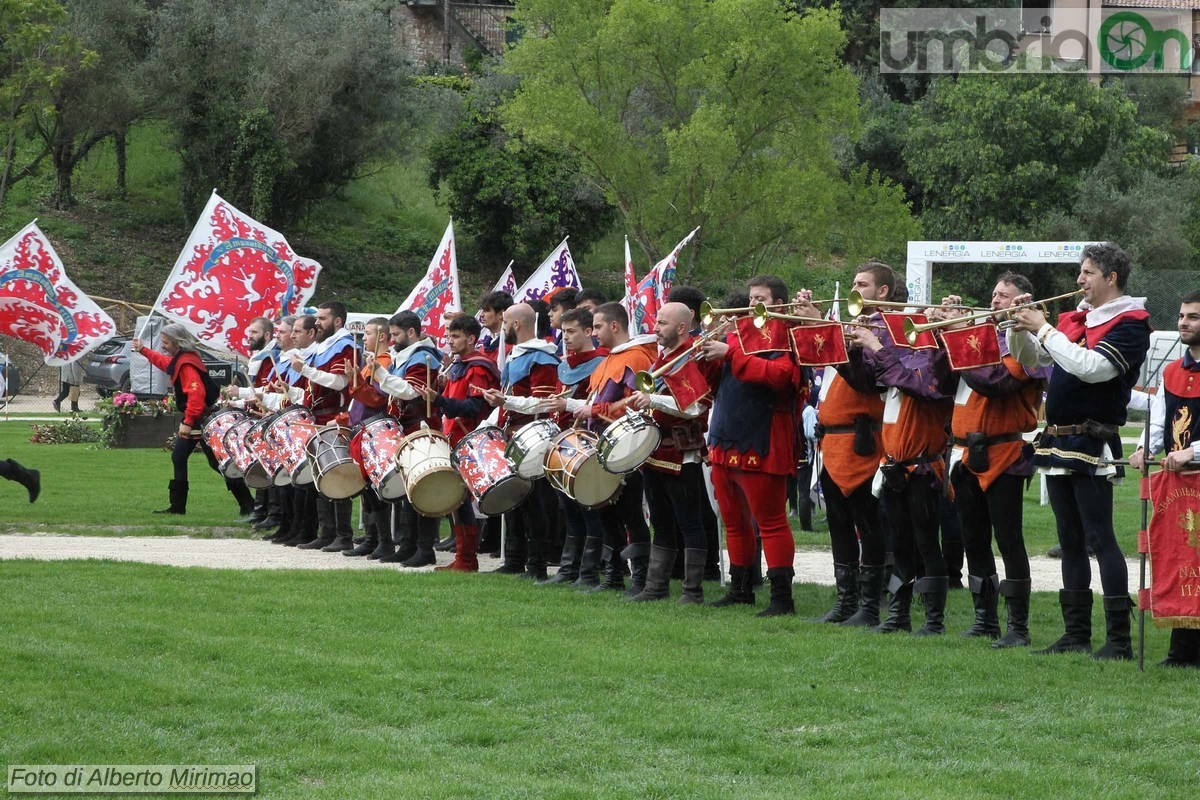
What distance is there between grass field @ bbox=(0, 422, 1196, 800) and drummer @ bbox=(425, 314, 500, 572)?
1598 millimetres

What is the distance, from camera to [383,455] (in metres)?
11.4

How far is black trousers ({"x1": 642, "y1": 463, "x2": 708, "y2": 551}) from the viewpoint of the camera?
32.5 ft

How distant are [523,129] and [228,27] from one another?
10.1 m

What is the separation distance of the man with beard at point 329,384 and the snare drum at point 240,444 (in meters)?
0.83

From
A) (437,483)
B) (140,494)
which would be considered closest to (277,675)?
(437,483)

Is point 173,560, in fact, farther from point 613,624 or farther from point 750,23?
point 750,23

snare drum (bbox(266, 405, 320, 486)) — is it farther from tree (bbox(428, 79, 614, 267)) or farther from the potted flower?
tree (bbox(428, 79, 614, 267))

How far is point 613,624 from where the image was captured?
8.85m

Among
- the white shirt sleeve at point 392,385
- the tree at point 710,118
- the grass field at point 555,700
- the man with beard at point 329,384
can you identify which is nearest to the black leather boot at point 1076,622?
the grass field at point 555,700

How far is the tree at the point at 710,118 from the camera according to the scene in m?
41.5

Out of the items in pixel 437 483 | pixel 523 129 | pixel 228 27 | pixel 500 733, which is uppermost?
pixel 228 27

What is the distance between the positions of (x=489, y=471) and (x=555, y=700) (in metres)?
3.78

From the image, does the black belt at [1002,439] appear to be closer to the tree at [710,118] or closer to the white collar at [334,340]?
the white collar at [334,340]

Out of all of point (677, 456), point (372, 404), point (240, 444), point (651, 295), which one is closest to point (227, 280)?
point (240, 444)
